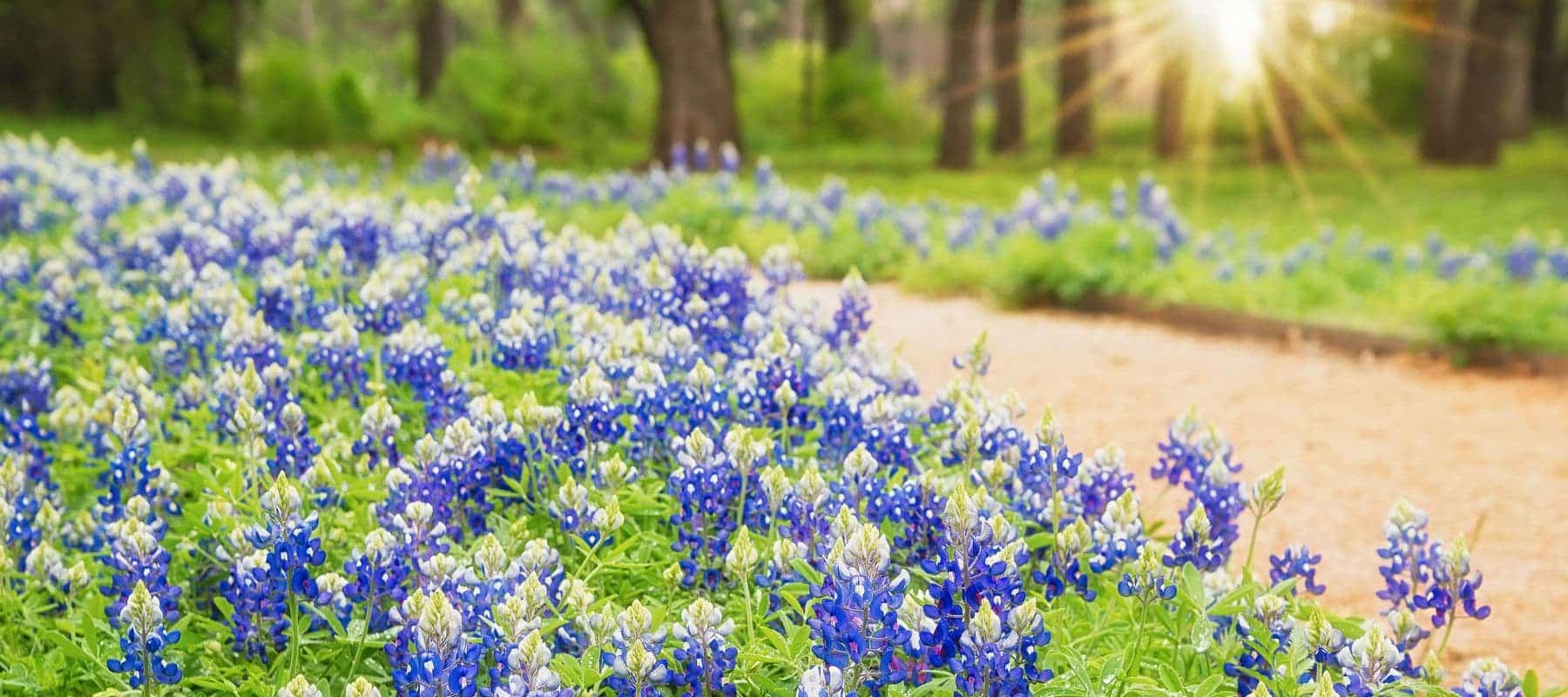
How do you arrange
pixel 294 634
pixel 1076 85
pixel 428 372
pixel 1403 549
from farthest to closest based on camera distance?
1. pixel 1076 85
2. pixel 428 372
3. pixel 1403 549
4. pixel 294 634

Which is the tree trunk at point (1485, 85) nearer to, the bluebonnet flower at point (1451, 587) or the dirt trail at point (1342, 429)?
the dirt trail at point (1342, 429)

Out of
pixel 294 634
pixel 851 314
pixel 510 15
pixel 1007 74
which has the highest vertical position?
pixel 510 15

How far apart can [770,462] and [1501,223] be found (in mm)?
12862

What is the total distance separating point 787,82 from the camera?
34781mm

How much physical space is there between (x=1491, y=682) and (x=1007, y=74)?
24457mm

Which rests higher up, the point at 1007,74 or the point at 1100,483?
the point at 1007,74

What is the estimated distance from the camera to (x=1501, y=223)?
1402cm

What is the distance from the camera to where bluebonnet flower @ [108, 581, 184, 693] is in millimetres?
2541

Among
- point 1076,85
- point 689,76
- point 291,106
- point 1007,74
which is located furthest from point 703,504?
point 1076,85

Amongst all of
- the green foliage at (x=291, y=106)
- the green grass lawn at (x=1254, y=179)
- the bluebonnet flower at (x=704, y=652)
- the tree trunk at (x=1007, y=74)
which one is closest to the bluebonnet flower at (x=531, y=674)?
the bluebonnet flower at (x=704, y=652)

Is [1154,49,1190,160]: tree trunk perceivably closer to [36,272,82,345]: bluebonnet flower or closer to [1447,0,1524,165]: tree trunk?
[1447,0,1524,165]: tree trunk

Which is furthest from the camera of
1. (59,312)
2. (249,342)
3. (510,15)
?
(510,15)

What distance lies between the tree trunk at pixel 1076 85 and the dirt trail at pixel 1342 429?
59.6 ft

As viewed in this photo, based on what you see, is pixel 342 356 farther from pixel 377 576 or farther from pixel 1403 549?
A: pixel 1403 549
